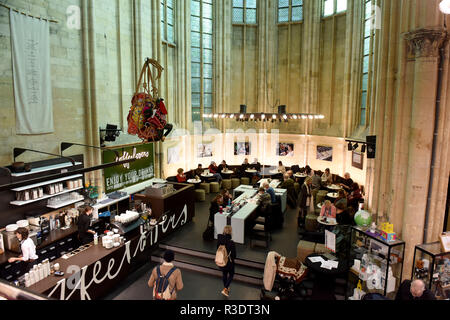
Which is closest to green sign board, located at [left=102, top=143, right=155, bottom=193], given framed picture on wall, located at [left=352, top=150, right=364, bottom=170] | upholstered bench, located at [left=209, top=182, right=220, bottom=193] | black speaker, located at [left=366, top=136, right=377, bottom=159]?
upholstered bench, located at [left=209, top=182, right=220, bottom=193]

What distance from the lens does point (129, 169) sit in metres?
10.6

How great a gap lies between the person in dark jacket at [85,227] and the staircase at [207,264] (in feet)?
5.72

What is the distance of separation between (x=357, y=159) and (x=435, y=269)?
7.64 m

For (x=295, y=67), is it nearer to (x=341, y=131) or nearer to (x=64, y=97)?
(x=341, y=131)

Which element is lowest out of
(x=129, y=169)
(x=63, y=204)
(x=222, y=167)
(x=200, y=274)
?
(x=200, y=274)

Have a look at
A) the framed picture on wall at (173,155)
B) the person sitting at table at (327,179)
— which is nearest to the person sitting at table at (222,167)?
the framed picture on wall at (173,155)

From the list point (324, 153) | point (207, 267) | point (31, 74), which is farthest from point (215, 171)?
point (31, 74)

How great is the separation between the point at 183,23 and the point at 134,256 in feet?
33.3

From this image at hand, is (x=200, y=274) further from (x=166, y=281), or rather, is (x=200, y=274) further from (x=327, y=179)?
(x=327, y=179)

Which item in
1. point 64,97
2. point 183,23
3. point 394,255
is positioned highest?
point 183,23

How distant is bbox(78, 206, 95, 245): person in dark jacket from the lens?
727 cm

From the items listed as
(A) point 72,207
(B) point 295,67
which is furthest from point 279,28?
(A) point 72,207

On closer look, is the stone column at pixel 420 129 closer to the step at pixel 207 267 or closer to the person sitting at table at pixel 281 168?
the step at pixel 207 267

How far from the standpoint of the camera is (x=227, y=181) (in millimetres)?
14523
